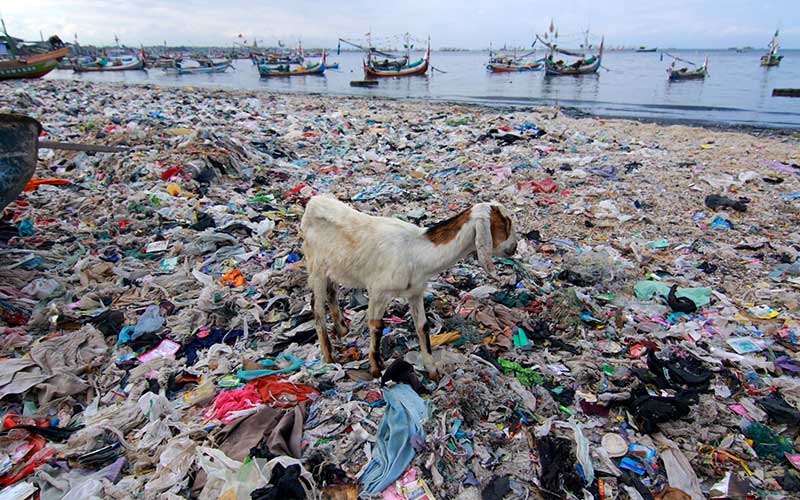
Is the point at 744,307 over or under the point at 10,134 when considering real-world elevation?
under

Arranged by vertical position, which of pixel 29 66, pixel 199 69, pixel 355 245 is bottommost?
pixel 355 245

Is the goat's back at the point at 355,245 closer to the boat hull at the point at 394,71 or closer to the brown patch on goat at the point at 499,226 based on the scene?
the brown patch on goat at the point at 499,226

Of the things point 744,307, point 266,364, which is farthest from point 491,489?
point 744,307

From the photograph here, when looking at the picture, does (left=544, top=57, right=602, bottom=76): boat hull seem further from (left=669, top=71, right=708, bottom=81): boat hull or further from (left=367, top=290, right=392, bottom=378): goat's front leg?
(left=367, top=290, right=392, bottom=378): goat's front leg

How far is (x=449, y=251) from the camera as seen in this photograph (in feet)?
9.45

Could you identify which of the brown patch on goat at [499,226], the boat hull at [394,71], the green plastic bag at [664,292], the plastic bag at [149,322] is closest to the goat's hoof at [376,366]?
the brown patch on goat at [499,226]

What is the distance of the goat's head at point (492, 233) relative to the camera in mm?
2785

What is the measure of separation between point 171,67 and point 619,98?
50.9m

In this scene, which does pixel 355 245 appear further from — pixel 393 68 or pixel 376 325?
pixel 393 68

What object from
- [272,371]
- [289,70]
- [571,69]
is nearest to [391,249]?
[272,371]

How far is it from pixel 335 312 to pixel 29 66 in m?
31.3

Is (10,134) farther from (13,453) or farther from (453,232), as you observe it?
(453,232)

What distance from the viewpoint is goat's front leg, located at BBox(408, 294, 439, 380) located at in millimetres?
3144

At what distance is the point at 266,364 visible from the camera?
11.2 feet
